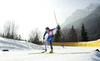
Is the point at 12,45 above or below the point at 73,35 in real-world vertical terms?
below

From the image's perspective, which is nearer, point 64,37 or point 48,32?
point 48,32

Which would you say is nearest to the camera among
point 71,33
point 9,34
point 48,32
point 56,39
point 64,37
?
point 48,32

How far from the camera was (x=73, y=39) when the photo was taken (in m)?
80.9

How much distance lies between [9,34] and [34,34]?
21.3 m

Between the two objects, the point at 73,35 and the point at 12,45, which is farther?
the point at 73,35

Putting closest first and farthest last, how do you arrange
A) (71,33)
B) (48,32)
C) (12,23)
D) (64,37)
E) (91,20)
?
1. (48,32)
2. (12,23)
3. (71,33)
4. (64,37)
5. (91,20)

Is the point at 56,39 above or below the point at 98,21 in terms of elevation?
below

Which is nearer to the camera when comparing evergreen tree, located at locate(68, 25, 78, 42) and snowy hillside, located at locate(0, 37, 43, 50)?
snowy hillside, located at locate(0, 37, 43, 50)

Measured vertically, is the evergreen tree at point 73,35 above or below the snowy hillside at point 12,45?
above

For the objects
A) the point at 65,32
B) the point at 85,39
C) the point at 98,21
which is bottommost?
the point at 85,39

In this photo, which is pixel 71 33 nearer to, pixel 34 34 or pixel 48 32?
pixel 34 34

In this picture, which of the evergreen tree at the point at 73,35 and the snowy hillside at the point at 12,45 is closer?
the snowy hillside at the point at 12,45

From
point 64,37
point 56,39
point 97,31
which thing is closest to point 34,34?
point 56,39

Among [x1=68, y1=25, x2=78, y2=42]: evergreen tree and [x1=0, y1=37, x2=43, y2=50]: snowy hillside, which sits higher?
[x1=68, y1=25, x2=78, y2=42]: evergreen tree
